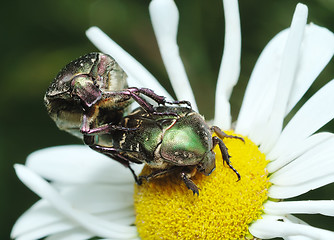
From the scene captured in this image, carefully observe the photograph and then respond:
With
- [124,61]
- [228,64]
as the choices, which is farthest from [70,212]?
[228,64]

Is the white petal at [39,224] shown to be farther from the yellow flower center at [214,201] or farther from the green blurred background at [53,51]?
the green blurred background at [53,51]

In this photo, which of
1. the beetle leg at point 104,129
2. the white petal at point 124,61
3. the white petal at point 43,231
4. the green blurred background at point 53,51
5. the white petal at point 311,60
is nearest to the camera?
the beetle leg at point 104,129

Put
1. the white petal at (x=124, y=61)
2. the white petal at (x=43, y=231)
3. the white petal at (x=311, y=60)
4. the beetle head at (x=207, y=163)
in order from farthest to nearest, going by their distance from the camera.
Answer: the white petal at (x=124, y=61), the white petal at (x=43, y=231), the white petal at (x=311, y=60), the beetle head at (x=207, y=163)

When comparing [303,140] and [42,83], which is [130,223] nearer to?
[303,140]

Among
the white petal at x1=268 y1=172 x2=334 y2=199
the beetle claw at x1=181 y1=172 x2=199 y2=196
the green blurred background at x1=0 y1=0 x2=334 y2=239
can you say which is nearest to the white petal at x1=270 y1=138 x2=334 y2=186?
the white petal at x1=268 y1=172 x2=334 y2=199

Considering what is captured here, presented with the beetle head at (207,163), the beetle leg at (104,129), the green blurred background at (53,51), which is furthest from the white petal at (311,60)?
the green blurred background at (53,51)
